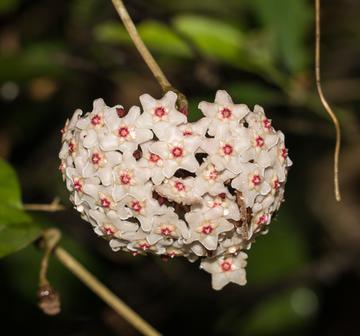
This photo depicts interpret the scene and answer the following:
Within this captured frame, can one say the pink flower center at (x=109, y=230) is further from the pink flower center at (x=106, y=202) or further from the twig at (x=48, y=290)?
the twig at (x=48, y=290)

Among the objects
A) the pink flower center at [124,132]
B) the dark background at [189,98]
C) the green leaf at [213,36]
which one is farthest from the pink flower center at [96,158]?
the green leaf at [213,36]

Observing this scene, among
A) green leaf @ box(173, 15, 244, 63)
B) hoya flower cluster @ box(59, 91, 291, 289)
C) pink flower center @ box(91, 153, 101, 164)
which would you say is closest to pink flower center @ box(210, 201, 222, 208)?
hoya flower cluster @ box(59, 91, 291, 289)

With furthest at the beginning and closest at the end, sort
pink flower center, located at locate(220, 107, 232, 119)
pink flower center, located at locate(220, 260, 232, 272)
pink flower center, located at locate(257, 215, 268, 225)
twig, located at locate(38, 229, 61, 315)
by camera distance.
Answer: twig, located at locate(38, 229, 61, 315) < pink flower center, located at locate(220, 260, 232, 272) < pink flower center, located at locate(257, 215, 268, 225) < pink flower center, located at locate(220, 107, 232, 119)

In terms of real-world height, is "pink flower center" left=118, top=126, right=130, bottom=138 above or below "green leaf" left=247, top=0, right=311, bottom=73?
above

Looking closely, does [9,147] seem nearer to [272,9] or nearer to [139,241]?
[272,9]

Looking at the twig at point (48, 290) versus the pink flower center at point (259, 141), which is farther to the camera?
the twig at point (48, 290)

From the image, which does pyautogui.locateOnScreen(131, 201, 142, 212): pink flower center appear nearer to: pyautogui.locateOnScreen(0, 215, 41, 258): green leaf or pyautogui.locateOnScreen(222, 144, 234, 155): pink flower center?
pyautogui.locateOnScreen(222, 144, 234, 155): pink flower center
